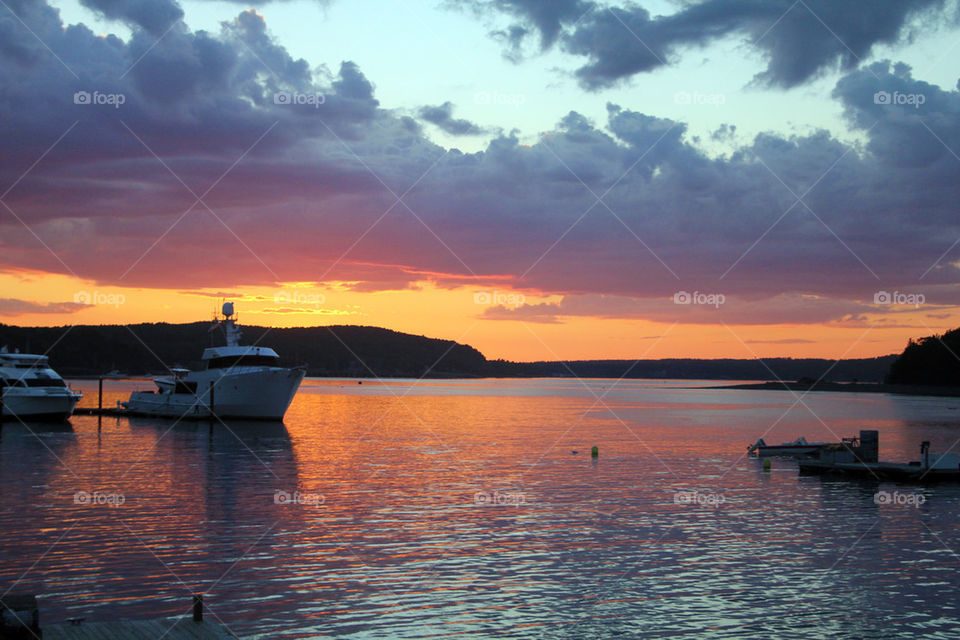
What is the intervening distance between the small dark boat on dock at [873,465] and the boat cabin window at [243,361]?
4558 cm

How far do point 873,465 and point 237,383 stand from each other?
170 ft

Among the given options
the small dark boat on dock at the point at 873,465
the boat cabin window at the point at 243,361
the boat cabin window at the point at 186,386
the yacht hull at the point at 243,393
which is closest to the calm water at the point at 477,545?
the small dark boat on dock at the point at 873,465

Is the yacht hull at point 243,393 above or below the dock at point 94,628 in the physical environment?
above

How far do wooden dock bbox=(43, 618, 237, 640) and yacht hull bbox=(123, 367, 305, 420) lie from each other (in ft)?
193

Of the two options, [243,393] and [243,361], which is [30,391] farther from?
[243,361]

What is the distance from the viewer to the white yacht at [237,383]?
7150 centimetres

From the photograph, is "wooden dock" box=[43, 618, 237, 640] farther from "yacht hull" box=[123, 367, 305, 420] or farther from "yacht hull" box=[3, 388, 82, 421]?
"yacht hull" box=[3, 388, 82, 421]

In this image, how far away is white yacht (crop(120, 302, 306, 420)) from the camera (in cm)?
7150

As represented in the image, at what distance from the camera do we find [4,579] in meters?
18.4

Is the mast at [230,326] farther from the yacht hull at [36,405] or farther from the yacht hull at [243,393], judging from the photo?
the yacht hull at [36,405]

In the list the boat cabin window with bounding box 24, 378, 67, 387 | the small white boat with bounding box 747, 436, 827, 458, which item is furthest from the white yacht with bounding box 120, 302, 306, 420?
the small white boat with bounding box 747, 436, 827, 458

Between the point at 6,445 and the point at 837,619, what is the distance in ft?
168

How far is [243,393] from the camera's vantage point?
73.4 m

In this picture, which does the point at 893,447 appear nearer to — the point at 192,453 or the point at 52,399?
the point at 192,453
